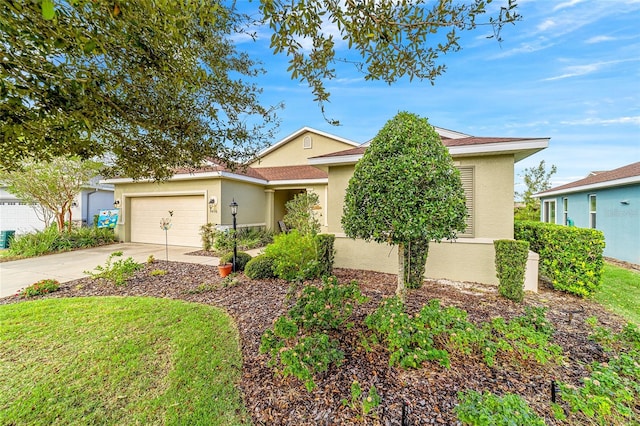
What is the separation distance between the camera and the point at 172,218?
11602 mm

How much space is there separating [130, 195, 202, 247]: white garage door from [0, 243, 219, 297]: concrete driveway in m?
0.55

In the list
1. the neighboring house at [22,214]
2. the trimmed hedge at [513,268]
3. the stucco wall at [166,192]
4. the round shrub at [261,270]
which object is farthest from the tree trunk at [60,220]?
the trimmed hedge at [513,268]

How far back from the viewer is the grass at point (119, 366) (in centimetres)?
224

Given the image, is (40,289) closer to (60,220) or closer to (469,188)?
(60,220)

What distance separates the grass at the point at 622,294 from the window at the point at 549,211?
384 inches

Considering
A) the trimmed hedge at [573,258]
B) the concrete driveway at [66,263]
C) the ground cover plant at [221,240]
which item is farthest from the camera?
the ground cover plant at [221,240]

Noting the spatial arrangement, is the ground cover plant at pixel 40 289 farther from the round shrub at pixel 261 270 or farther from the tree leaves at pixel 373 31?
the tree leaves at pixel 373 31

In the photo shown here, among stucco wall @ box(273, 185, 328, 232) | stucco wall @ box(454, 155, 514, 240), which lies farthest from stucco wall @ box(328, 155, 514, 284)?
stucco wall @ box(273, 185, 328, 232)

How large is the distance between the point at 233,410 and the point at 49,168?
13.3m

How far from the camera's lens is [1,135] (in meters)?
2.10

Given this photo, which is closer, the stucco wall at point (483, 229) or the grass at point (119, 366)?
the grass at point (119, 366)

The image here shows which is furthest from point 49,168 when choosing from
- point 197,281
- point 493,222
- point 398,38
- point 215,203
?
point 493,222

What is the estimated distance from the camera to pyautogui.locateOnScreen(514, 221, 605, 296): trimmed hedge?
499 centimetres

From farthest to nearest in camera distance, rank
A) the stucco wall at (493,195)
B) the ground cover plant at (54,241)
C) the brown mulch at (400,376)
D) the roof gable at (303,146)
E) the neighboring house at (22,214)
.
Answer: the roof gable at (303,146) < the neighboring house at (22,214) < the ground cover plant at (54,241) < the stucco wall at (493,195) < the brown mulch at (400,376)
